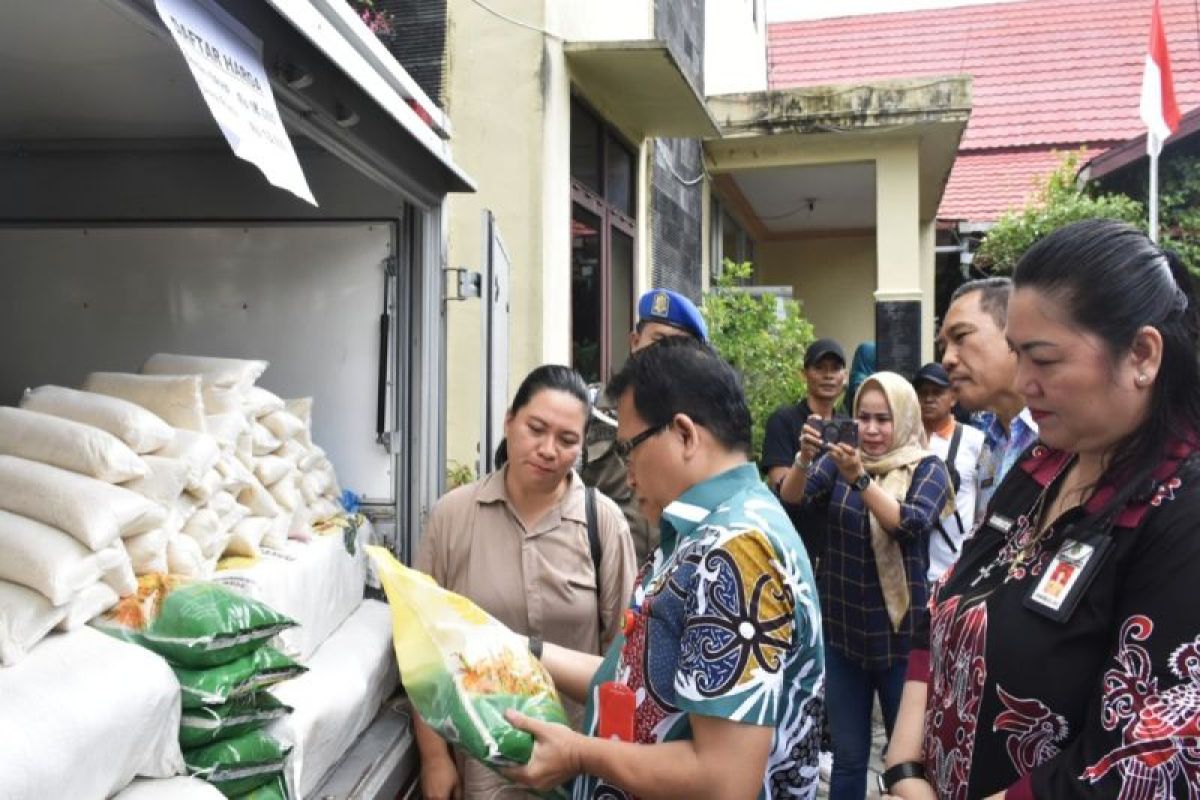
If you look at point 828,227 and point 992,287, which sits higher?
point 828,227

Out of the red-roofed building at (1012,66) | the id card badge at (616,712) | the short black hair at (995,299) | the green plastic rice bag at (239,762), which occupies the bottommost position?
the green plastic rice bag at (239,762)

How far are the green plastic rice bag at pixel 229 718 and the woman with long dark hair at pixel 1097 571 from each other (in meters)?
1.28

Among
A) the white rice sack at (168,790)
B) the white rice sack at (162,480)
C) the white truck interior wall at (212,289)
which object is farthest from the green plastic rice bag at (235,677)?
the white truck interior wall at (212,289)

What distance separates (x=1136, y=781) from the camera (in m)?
1.24

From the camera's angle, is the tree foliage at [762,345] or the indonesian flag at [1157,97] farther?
the indonesian flag at [1157,97]

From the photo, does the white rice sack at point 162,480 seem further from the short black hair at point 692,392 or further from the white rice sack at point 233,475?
the short black hair at point 692,392

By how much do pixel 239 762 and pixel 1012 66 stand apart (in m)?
16.0

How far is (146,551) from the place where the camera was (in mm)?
2035

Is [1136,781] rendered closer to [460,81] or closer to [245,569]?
[245,569]

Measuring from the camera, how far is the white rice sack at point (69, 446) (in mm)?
1992

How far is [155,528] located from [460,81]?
3903 mm

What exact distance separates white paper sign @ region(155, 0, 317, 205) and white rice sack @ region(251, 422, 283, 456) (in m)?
1.00

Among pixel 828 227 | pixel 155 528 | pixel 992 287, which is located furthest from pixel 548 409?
pixel 828 227

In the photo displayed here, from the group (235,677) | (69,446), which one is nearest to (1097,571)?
(235,677)
